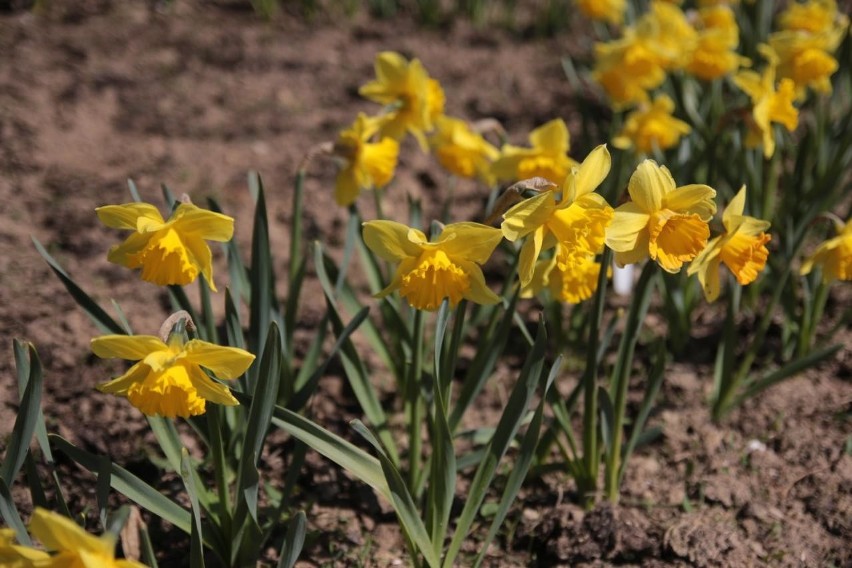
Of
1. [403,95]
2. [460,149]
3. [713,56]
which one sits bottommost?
[460,149]

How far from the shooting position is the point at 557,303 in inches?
111

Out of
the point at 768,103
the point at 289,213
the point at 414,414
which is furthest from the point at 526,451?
the point at 289,213

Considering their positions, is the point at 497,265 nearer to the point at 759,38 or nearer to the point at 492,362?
the point at 492,362

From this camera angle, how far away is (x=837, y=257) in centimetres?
244

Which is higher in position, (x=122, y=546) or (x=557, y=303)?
(x=557, y=303)

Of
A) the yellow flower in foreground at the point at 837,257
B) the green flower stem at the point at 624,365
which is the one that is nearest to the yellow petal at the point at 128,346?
the green flower stem at the point at 624,365

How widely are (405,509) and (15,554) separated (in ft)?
2.60

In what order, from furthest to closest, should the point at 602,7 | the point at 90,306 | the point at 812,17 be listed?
the point at 602,7 → the point at 812,17 → the point at 90,306

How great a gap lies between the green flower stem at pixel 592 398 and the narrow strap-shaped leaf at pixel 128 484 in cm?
104

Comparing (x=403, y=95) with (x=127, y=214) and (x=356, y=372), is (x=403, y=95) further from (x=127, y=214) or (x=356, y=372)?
(x=127, y=214)

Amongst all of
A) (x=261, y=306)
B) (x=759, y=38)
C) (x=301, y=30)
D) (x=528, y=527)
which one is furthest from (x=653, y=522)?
(x=301, y=30)

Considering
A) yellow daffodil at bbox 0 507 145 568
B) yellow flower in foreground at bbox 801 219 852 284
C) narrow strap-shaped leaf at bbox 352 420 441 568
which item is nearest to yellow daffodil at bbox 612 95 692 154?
yellow flower in foreground at bbox 801 219 852 284

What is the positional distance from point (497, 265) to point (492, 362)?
1247 mm

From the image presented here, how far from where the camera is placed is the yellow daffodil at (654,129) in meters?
3.10
